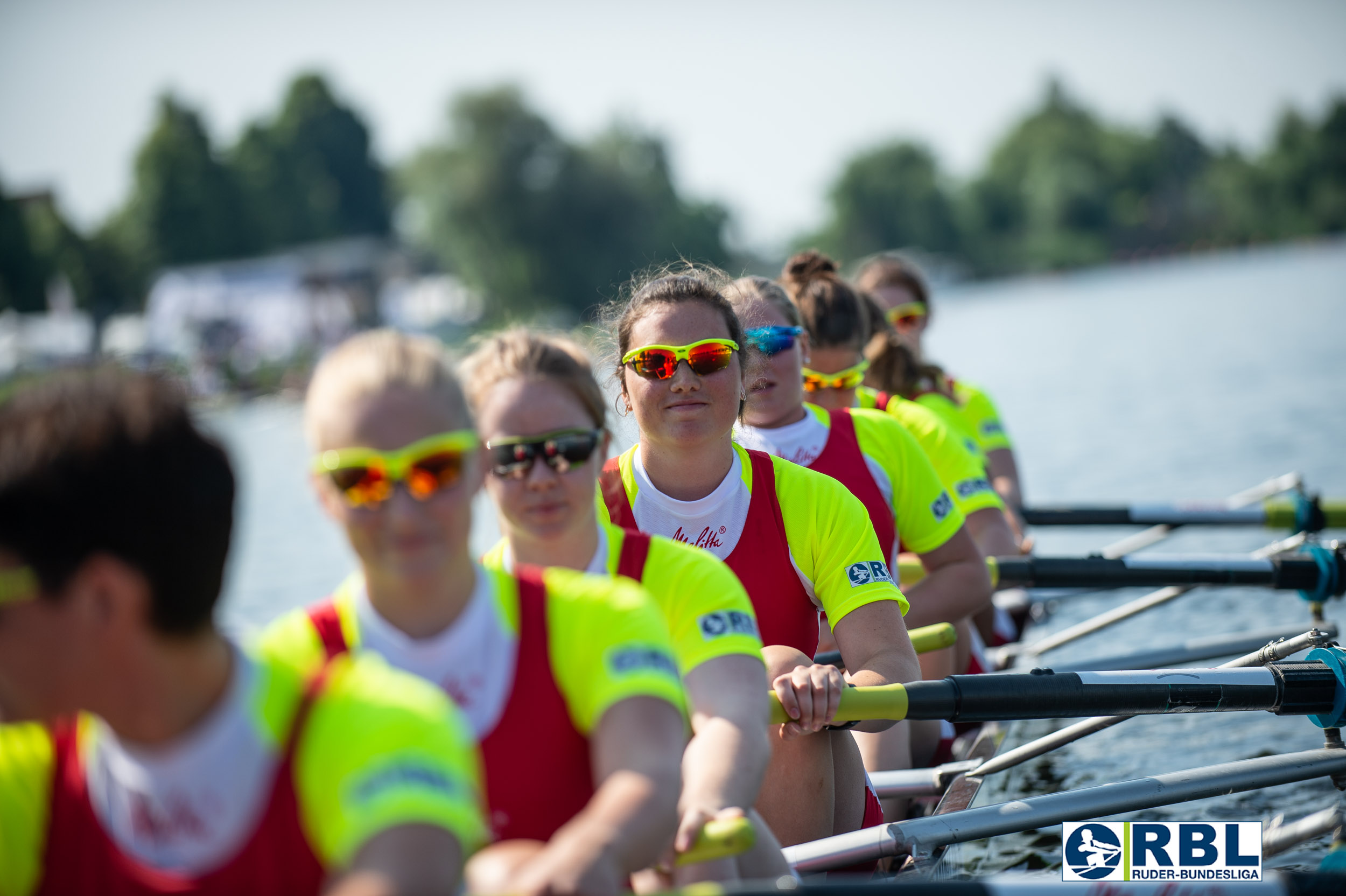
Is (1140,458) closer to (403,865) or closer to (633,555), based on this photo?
(633,555)

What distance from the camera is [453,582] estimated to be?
185 cm

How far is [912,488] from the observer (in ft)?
13.2

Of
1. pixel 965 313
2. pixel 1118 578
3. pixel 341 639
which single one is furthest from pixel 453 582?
pixel 965 313

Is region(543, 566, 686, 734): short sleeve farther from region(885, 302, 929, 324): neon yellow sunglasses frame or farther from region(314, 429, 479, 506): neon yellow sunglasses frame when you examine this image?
region(885, 302, 929, 324): neon yellow sunglasses frame

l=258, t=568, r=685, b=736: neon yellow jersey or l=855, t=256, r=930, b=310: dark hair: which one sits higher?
l=855, t=256, r=930, b=310: dark hair

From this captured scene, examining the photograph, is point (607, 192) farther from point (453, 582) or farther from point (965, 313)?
point (453, 582)

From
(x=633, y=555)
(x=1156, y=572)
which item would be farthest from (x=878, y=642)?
(x=1156, y=572)

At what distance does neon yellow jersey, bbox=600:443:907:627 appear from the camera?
10.1ft

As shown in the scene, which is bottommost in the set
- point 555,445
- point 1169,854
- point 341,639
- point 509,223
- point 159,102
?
point 1169,854

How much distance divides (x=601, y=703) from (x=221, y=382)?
36105 millimetres

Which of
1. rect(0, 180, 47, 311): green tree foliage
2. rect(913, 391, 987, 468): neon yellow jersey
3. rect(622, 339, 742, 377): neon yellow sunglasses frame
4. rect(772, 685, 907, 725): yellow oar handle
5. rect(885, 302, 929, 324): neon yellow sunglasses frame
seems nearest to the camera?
rect(772, 685, 907, 725): yellow oar handle

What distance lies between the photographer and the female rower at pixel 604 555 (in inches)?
88.3

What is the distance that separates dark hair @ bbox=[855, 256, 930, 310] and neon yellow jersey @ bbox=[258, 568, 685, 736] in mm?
4637

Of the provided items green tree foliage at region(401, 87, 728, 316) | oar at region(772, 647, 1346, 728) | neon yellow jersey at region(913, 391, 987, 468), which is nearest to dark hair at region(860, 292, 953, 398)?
neon yellow jersey at region(913, 391, 987, 468)
